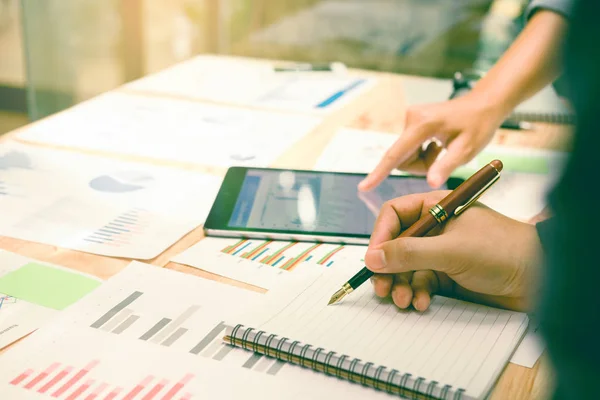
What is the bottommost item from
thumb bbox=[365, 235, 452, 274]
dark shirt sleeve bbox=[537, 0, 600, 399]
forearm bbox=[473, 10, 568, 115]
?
thumb bbox=[365, 235, 452, 274]

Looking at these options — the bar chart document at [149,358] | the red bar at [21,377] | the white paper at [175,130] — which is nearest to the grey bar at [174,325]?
the bar chart document at [149,358]

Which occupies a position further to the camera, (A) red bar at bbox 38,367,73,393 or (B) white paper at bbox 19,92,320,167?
(B) white paper at bbox 19,92,320,167

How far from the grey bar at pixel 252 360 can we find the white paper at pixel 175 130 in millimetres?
517

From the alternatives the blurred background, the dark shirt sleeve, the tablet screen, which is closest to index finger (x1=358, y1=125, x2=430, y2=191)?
the tablet screen

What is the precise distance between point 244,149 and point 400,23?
223 cm

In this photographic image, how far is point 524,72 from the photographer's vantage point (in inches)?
46.1

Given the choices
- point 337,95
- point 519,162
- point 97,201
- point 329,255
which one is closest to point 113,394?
point 329,255

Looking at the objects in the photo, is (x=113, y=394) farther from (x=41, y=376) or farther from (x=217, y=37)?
(x=217, y=37)

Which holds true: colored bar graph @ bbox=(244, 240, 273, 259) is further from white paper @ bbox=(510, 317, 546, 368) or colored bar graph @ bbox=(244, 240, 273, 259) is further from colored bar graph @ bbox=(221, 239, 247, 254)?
white paper @ bbox=(510, 317, 546, 368)

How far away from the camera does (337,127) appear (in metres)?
1.34

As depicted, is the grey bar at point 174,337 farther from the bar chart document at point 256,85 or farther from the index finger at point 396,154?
the bar chart document at point 256,85

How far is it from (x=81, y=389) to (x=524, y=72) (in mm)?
904

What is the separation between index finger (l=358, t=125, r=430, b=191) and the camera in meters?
1.01

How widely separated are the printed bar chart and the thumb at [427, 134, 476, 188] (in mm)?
538
